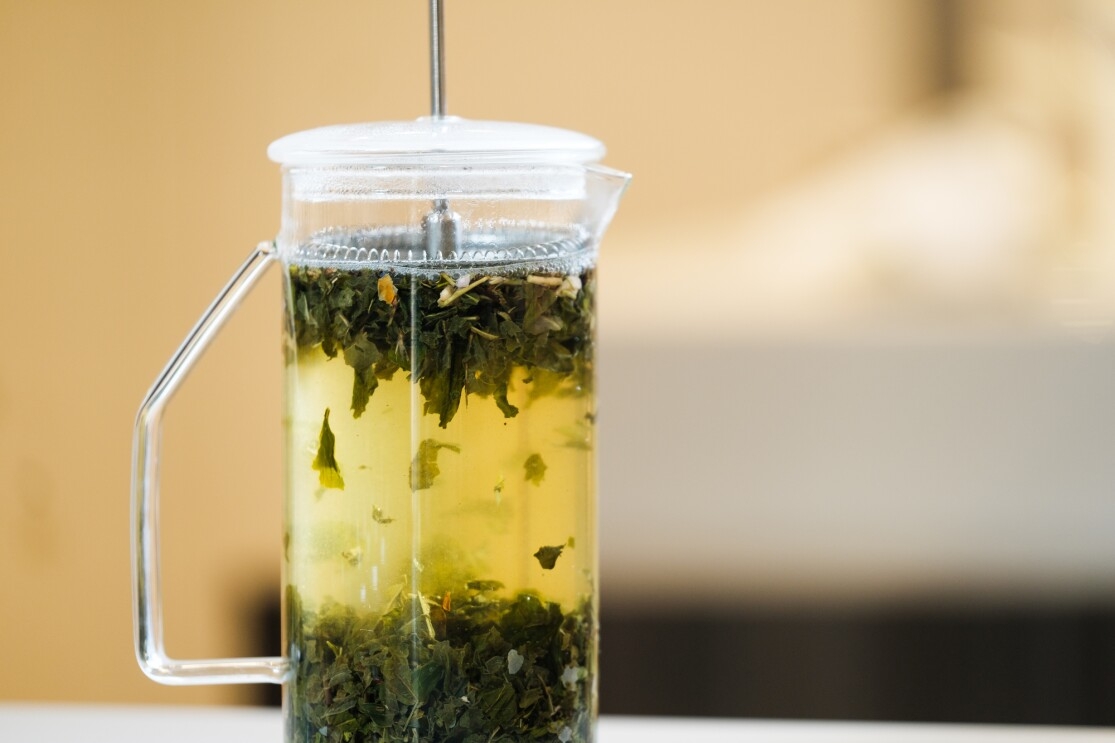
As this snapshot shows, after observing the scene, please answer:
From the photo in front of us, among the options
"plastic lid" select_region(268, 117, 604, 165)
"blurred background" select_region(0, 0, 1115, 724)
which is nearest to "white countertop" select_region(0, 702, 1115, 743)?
"plastic lid" select_region(268, 117, 604, 165)

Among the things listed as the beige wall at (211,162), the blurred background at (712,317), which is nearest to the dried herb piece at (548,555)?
the blurred background at (712,317)

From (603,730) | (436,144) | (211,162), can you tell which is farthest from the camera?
(211,162)

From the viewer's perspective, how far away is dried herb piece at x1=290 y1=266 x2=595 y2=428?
1.83ft

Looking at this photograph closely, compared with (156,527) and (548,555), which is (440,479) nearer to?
(548,555)

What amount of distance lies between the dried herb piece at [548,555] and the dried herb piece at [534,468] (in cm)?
3

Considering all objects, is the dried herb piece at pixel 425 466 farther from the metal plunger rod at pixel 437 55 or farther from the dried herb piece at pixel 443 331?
the metal plunger rod at pixel 437 55

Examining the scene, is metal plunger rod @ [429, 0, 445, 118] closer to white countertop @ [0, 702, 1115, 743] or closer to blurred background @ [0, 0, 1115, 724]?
white countertop @ [0, 702, 1115, 743]

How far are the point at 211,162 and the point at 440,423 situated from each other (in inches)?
65.4

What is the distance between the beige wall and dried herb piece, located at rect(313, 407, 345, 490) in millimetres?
1543

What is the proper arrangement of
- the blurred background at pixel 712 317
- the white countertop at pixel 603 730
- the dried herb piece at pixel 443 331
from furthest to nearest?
1. the blurred background at pixel 712 317
2. the white countertop at pixel 603 730
3. the dried herb piece at pixel 443 331

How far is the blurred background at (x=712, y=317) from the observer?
2.02 m

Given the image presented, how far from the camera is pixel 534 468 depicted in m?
0.58

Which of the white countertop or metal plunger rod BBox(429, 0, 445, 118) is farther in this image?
the white countertop

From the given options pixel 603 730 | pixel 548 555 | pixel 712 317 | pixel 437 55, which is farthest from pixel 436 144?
pixel 712 317
